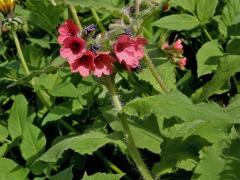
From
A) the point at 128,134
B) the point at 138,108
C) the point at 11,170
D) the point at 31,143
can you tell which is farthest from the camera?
the point at 31,143

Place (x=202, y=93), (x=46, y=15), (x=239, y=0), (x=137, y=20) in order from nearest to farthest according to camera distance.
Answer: (x=137, y=20), (x=202, y=93), (x=239, y=0), (x=46, y=15)

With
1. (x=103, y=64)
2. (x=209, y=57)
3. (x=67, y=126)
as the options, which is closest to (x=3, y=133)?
(x=67, y=126)

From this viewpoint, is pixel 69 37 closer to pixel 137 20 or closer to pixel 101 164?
pixel 137 20

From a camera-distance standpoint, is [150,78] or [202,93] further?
[150,78]

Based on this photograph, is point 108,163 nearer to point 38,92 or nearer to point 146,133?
point 146,133

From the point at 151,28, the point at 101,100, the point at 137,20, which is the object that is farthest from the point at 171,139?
the point at 151,28

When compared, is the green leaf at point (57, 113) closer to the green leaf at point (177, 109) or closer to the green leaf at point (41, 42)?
the green leaf at point (41, 42)

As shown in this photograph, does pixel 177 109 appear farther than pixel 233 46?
No
